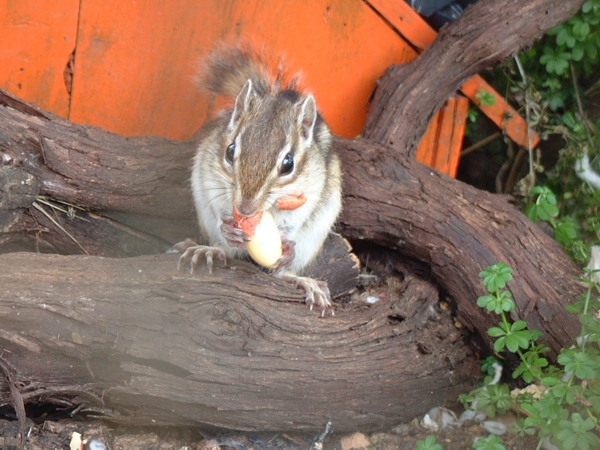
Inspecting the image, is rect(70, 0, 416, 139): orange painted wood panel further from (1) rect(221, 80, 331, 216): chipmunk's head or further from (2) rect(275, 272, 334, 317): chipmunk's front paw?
(2) rect(275, 272, 334, 317): chipmunk's front paw

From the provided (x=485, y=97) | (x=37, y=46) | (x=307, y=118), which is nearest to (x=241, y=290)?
(x=307, y=118)

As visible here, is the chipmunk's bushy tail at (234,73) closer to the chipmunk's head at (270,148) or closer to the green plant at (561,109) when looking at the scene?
the chipmunk's head at (270,148)

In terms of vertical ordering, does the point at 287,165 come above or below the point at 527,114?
below

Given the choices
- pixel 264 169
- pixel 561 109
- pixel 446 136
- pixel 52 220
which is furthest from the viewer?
pixel 561 109

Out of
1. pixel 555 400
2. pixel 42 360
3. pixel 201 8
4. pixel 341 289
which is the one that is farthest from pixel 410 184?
pixel 42 360

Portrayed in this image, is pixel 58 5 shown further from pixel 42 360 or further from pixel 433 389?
pixel 433 389

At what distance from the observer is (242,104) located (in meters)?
2.99

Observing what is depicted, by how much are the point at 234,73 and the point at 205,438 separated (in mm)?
1701

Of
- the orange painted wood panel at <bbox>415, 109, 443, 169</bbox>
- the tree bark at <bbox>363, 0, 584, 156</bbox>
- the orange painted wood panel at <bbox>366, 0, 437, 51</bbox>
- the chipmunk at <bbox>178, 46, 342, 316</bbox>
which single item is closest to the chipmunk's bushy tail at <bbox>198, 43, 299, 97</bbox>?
the chipmunk at <bbox>178, 46, 342, 316</bbox>

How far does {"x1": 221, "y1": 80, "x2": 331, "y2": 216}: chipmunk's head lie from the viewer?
2.64 meters

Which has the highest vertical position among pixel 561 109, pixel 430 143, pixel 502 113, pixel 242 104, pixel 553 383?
pixel 561 109

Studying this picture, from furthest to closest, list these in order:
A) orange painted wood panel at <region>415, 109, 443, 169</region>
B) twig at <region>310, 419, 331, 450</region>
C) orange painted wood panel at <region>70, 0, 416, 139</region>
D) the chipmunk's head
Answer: orange painted wood panel at <region>415, 109, 443, 169</region>
orange painted wood panel at <region>70, 0, 416, 139</region>
twig at <region>310, 419, 331, 450</region>
the chipmunk's head

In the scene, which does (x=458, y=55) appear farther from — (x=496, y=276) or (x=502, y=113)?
(x=496, y=276)

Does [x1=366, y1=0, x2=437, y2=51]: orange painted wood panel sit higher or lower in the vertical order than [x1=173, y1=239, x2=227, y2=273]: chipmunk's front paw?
higher
